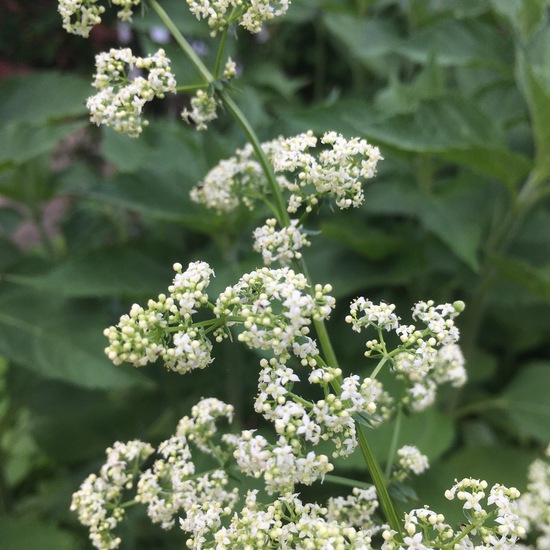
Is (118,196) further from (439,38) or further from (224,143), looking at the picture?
(439,38)

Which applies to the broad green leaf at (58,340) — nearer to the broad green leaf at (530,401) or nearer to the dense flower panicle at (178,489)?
the dense flower panicle at (178,489)

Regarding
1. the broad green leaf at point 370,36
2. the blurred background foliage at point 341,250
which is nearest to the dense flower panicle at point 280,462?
the blurred background foliage at point 341,250

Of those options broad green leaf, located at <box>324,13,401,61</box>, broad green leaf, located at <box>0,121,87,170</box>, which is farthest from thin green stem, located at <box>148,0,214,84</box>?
broad green leaf, located at <box>324,13,401,61</box>

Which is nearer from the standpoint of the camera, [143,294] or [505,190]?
[143,294]

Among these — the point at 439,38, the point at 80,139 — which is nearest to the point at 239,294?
the point at 439,38

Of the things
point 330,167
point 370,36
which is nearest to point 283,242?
point 330,167

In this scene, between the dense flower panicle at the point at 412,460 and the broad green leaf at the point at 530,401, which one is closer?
the dense flower panicle at the point at 412,460
